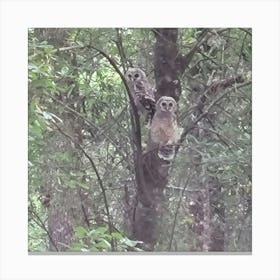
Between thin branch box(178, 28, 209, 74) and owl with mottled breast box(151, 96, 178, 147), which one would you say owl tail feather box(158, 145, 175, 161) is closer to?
owl with mottled breast box(151, 96, 178, 147)

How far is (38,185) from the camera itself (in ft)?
4.38

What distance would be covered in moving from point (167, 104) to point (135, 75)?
16 cm

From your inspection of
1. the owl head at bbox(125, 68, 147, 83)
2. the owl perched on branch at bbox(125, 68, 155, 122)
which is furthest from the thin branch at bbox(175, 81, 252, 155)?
the owl head at bbox(125, 68, 147, 83)

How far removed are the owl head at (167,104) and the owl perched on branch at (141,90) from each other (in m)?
0.03

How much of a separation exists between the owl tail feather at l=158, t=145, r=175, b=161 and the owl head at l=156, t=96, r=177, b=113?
0.45 ft

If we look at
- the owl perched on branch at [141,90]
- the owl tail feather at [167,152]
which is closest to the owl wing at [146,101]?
the owl perched on branch at [141,90]

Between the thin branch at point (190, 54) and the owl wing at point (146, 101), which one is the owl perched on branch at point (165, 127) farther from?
the thin branch at point (190, 54)

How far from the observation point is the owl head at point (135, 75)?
134 centimetres

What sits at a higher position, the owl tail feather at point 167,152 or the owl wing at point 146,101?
the owl wing at point 146,101

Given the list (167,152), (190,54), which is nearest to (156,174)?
(167,152)

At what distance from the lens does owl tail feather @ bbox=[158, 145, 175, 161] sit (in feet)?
4.45

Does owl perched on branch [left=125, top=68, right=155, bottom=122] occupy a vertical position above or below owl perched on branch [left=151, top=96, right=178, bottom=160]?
above
